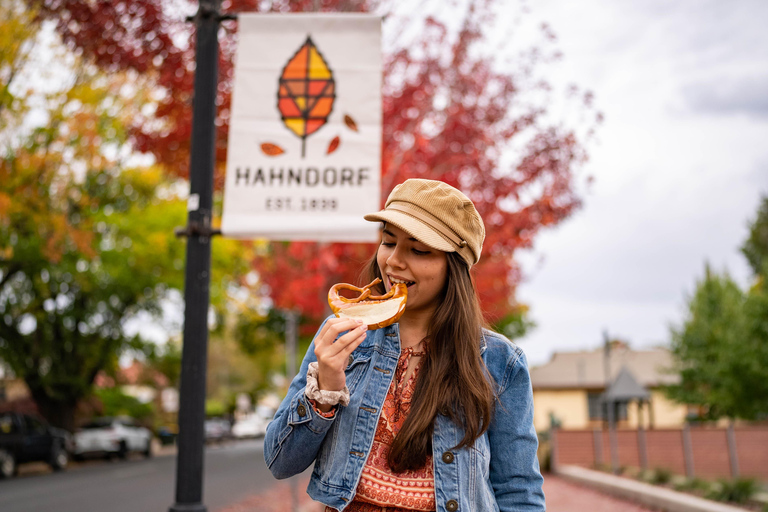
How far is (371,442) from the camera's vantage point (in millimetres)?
1930

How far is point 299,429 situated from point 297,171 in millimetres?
2395

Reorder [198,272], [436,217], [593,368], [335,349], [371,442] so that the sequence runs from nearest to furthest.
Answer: [335,349], [371,442], [436,217], [198,272], [593,368]

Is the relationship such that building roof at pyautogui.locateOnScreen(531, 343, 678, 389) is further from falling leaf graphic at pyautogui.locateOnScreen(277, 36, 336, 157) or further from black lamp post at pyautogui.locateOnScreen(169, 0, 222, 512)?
black lamp post at pyautogui.locateOnScreen(169, 0, 222, 512)

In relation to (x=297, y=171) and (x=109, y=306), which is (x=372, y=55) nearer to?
(x=297, y=171)

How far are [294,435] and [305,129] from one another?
2.58 metres

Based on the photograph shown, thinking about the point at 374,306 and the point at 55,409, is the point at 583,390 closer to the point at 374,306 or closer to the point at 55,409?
the point at 55,409

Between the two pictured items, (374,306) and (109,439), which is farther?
(109,439)

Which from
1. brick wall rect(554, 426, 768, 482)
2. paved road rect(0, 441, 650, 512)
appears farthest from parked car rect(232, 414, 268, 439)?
brick wall rect(554, 426, 768, 482)

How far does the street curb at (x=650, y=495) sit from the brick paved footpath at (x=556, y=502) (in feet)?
0.52

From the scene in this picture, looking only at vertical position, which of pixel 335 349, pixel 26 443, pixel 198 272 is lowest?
pixel 26 443

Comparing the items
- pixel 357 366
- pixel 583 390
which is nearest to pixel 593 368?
pixel 583 390

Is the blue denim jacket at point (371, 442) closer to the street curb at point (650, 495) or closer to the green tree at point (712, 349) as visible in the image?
the street curb at point (650, 495)

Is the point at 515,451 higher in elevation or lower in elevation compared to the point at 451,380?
lower

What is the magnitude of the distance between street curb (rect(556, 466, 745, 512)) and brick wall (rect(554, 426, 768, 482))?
1388 mm
